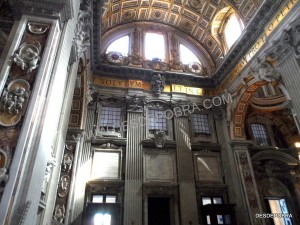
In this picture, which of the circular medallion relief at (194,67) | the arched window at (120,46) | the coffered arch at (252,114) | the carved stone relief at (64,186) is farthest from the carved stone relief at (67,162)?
the circular medallion relief at (194,67)

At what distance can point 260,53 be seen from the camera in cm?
986

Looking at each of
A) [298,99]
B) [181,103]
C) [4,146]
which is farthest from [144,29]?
[4,146]

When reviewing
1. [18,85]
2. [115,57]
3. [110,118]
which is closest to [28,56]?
[18,85]

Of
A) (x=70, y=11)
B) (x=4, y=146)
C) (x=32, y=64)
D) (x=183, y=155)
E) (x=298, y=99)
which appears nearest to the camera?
(x=4, y=146)

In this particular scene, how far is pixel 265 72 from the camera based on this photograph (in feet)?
31.0

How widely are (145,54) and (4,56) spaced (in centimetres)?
1010

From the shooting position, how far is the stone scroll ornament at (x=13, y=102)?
3.86 metres

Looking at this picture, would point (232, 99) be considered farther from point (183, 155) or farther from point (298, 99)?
point (298, 99)

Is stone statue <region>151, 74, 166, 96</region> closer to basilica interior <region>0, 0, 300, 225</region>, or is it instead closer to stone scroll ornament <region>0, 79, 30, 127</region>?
basilica interior <region>0, 0, 300, 225</region>

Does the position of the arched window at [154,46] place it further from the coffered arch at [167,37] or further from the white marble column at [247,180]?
the white marble column at [247,180]

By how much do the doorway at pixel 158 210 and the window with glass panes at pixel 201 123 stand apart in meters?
3.82

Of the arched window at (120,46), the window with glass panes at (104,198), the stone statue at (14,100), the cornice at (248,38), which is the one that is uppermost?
the arched window at (120,46)

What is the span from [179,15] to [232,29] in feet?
10.7

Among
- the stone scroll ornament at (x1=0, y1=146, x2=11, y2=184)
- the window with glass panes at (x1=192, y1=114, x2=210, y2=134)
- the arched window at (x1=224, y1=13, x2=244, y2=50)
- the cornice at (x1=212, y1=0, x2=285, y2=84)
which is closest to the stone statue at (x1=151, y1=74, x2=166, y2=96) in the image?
the window with glass panes at (x1=192, y1=114, x2=210, y2=134)
